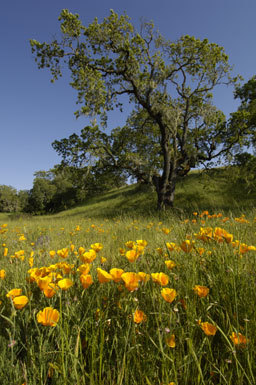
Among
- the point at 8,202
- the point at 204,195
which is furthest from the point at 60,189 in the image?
the point at 204,195

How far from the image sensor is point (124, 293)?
124cm

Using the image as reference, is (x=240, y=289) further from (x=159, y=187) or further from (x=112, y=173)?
(x=112, y=173)

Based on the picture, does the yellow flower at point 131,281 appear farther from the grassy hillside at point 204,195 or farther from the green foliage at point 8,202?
the green foliage at point 8,202

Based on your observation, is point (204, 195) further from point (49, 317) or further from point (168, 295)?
point (49, 317)

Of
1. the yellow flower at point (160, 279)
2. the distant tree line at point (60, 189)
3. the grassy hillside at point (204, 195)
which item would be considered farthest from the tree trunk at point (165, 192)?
the yellow flower at point (160, 279)

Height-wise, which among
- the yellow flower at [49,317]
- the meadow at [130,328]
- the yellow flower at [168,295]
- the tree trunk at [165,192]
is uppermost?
the tree trunk at [165,192]

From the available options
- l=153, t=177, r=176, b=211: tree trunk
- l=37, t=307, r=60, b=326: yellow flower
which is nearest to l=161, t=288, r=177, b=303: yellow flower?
l=37, t=307, r=60, b=326: yellow flower

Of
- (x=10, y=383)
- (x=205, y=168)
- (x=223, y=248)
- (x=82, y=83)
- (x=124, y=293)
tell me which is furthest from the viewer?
(x=205, y=168)

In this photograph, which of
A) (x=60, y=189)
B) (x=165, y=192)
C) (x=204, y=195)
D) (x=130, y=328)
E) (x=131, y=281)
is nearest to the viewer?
(x=131, y=281)

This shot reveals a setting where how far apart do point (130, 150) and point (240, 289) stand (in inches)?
557

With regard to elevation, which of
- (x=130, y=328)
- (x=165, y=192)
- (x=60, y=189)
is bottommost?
(x=130, y=328)

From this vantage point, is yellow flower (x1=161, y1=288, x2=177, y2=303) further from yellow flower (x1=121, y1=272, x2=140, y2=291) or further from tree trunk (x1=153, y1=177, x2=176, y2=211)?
tree trunk (x1=153, y1=177, x2=176, y2=211)

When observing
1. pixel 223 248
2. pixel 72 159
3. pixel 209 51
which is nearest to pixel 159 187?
pixel 72 159

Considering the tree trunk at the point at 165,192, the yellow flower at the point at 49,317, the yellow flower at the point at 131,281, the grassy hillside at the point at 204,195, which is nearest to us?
the yellow flower at the point at 49,317
